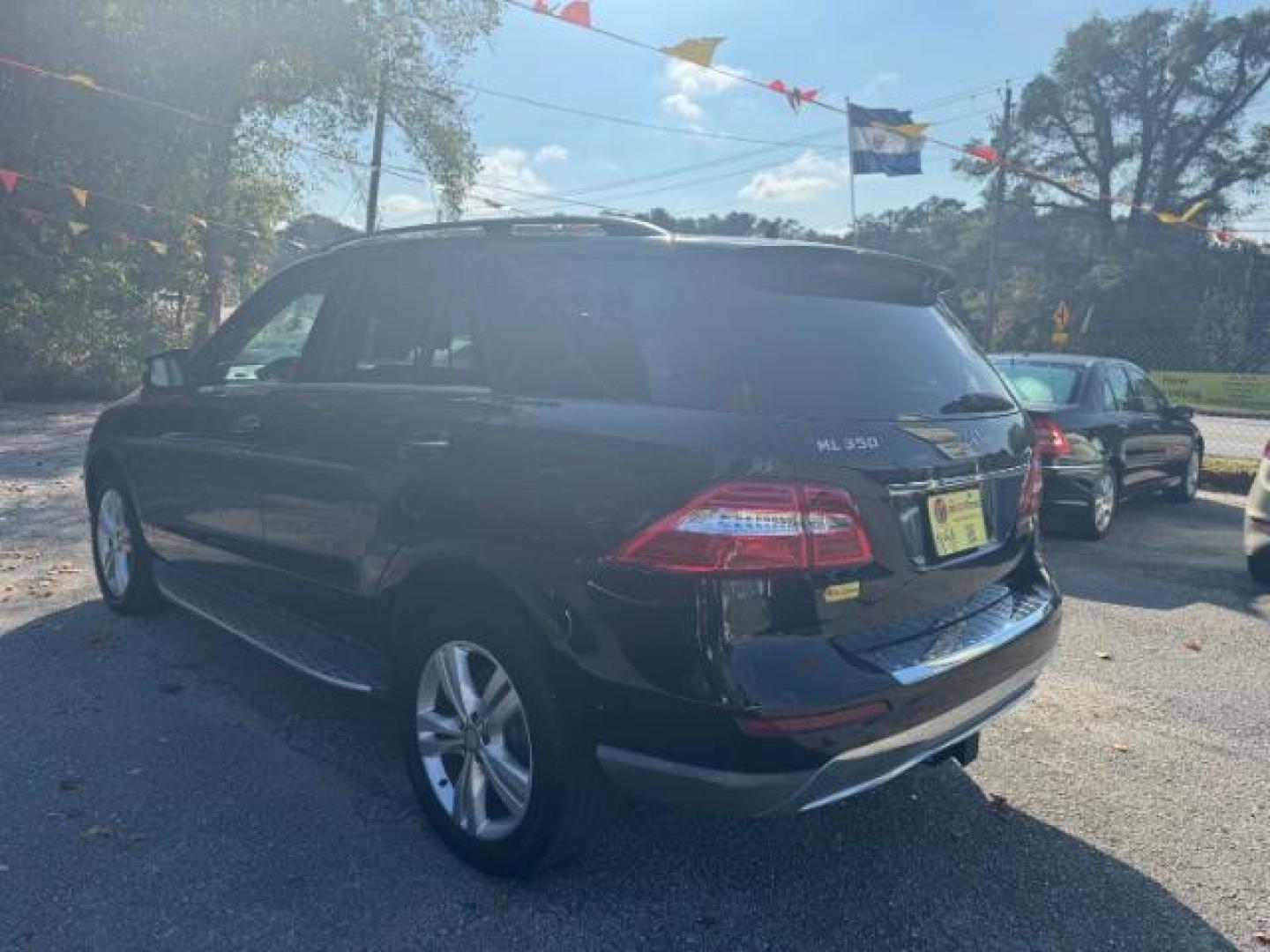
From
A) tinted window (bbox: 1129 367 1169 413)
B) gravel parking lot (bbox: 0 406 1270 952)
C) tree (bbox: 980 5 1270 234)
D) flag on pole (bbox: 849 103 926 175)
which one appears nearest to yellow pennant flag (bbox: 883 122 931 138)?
flag on pole (bbox: 849 103 926 175)

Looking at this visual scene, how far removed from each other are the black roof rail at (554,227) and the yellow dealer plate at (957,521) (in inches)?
42.9

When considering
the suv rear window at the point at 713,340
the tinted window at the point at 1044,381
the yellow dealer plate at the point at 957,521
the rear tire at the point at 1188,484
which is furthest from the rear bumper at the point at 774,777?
the rear tire at the point at 1188,484

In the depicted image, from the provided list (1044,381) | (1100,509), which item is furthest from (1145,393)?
(1100,509)

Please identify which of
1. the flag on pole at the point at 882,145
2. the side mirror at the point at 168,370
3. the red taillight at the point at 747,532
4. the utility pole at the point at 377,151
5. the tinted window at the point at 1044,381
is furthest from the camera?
the utility pole at the point at 377,151

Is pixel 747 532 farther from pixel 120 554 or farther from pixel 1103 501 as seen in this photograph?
pixel 1103 501

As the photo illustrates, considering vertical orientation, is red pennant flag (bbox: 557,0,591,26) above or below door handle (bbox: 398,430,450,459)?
above

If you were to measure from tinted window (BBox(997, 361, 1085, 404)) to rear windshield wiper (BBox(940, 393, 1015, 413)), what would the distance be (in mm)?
4873

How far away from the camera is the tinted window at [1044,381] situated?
25.6 feet

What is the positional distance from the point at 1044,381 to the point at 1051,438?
31.7 inches

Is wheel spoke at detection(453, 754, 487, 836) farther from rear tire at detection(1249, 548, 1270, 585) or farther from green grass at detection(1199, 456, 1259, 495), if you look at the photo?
green grass at detection(1199, 456, 1259, 495)

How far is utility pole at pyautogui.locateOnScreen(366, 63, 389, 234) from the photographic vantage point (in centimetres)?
2139

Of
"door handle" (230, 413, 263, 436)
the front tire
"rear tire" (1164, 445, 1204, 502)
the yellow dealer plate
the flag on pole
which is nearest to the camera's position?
the yellow dealer plate

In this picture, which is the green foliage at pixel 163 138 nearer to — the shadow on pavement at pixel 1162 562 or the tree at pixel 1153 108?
the shadow on pavement at pixel 1162 562

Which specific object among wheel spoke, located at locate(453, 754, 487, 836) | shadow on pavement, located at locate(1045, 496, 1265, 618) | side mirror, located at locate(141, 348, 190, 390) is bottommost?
shadow on pavement, located at locate(1045, 496, 1265, 618)
